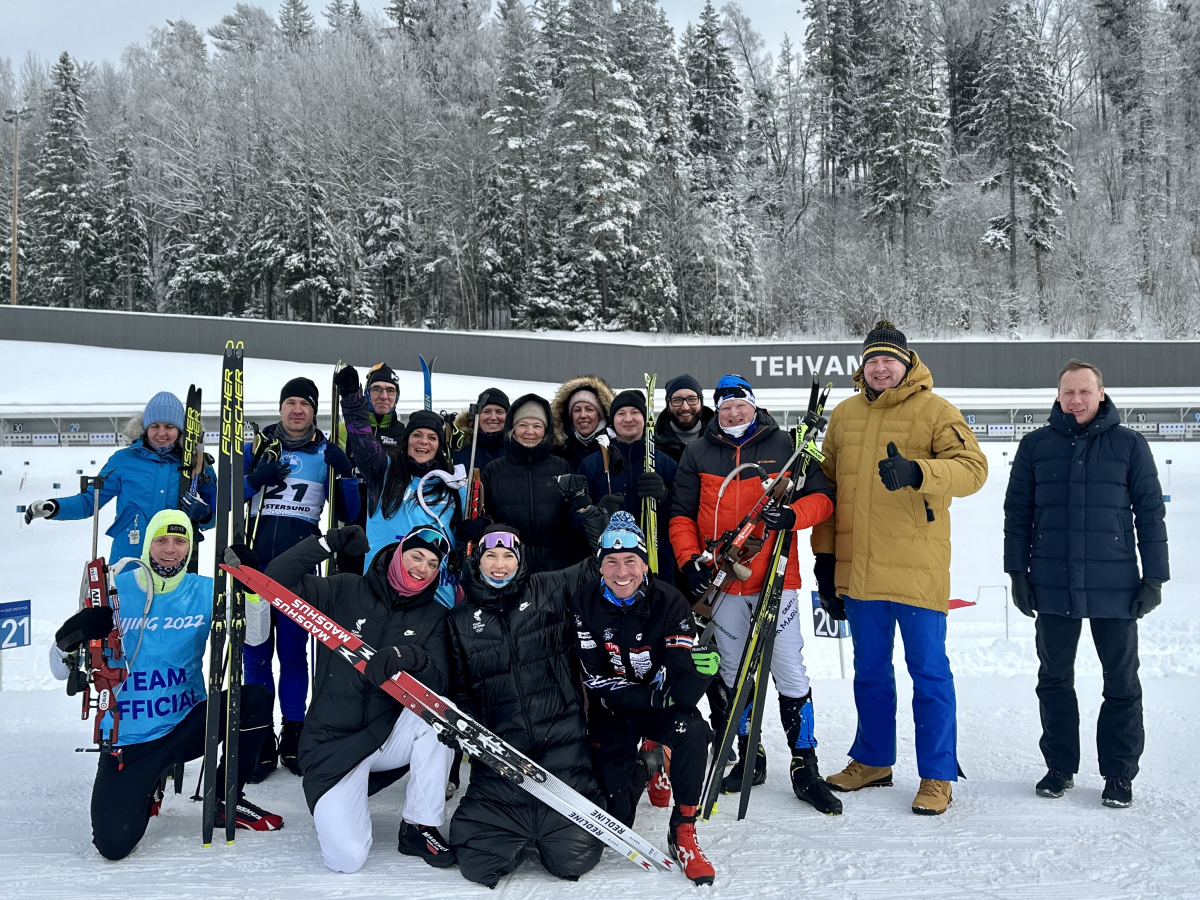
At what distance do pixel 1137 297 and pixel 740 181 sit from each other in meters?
15.9

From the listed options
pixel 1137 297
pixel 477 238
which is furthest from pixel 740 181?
pixel 1137 297

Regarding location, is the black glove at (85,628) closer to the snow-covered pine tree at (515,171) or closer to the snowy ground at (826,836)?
the snowy ground at (826,836)

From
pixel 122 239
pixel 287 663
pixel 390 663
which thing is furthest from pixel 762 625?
pixel 122 239

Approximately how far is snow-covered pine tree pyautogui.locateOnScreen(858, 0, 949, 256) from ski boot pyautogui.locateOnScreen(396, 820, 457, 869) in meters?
34.6

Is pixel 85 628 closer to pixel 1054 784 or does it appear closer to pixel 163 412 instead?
pixel 163 412

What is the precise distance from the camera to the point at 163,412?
4.36 m

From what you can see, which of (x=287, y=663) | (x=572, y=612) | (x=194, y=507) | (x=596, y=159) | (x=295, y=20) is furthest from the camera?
(x=295, y=20)

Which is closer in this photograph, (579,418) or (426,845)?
(426,845)

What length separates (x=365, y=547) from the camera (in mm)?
3389

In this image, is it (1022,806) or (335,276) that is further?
(335,276)

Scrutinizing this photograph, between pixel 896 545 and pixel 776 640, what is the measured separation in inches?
24.9

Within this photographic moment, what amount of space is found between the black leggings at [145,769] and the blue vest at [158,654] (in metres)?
0.05

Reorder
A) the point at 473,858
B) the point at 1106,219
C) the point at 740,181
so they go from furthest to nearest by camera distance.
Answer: the point at 740,181 → the point at 1106,219 → the point at 473,858

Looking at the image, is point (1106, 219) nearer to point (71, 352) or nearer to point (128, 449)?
point (71, 352)
